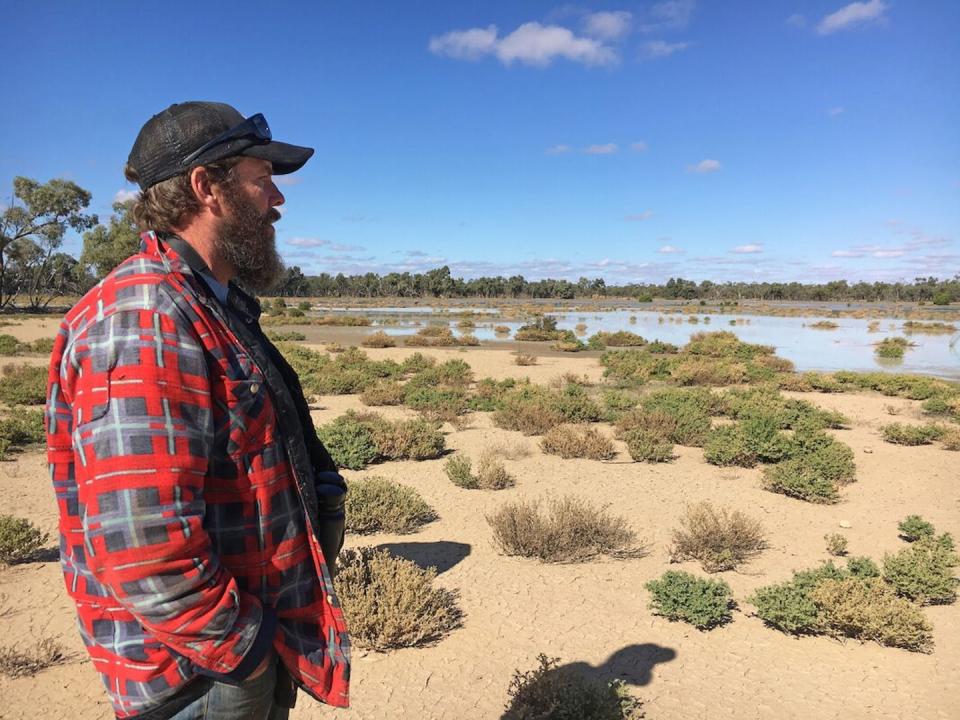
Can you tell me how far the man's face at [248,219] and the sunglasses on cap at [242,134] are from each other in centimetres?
7

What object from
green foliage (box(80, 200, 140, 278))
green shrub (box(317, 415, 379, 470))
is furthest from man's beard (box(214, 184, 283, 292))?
green foliage (box(80, 200, 140, 278))

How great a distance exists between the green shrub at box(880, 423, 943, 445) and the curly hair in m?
12.5

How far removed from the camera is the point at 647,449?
379 inches

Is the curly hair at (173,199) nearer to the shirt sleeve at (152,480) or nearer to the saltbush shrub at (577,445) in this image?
the shirt sleeve at (152,480)

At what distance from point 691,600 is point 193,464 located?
458 cm

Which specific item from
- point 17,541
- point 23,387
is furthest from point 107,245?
point 17,541

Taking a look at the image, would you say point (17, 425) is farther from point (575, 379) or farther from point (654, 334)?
point (654, 334)

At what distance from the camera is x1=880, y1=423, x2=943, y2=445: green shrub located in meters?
10.9

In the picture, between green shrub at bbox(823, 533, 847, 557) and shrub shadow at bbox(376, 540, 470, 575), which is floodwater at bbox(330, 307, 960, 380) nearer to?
green shrub at bbox(823, 533, 847, 557)

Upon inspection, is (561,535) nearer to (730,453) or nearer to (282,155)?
(730,453)

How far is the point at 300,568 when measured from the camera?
1634 millimetres

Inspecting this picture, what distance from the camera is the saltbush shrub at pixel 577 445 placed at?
9.82 m

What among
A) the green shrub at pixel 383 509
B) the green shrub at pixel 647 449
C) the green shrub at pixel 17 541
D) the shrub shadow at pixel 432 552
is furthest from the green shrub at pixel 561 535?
the green shrub at pixel 17 541

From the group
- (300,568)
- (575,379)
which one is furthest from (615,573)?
(575,379)
